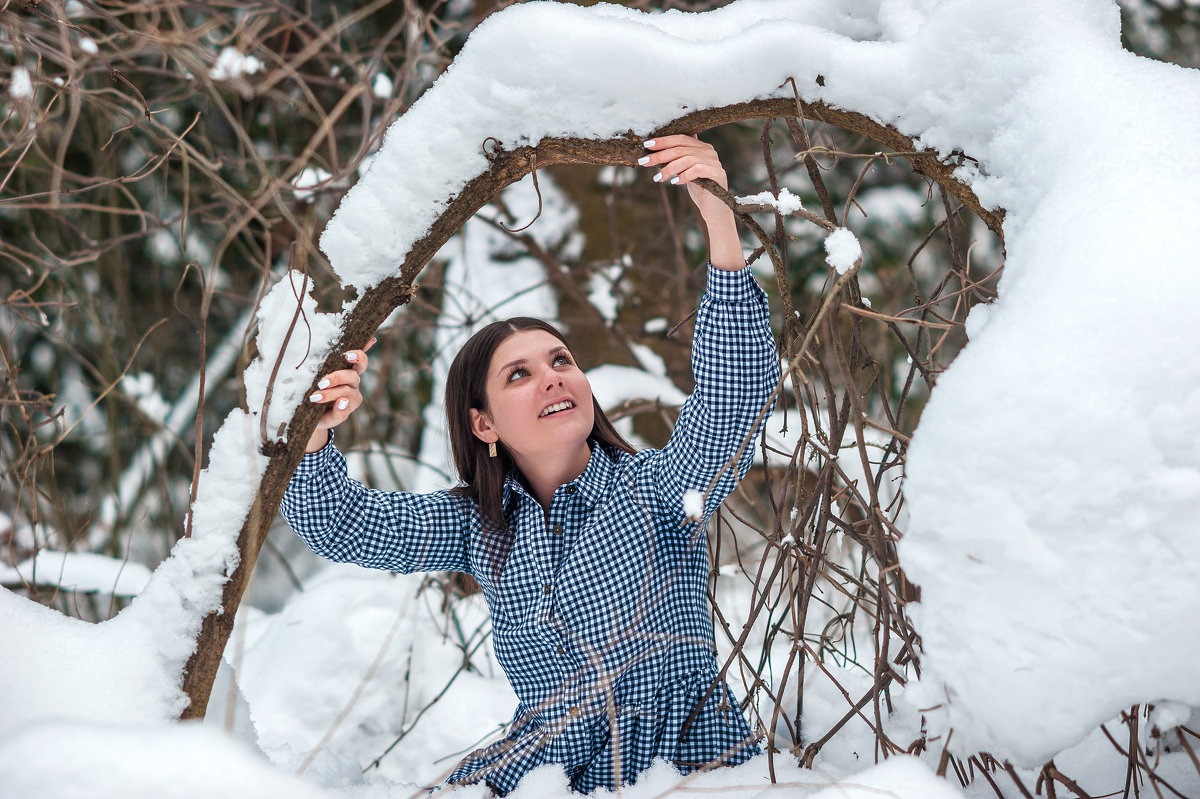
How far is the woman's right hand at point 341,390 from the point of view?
1327mm

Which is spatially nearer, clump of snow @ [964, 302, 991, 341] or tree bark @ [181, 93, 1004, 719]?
clump of snow @ [964, 302, 991, 341]

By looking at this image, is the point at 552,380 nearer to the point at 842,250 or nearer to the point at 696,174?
the point at 696,174

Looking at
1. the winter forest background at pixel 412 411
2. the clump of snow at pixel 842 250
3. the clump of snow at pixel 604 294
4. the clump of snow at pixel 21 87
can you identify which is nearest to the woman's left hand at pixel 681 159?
the winter forest background at pixel 412 411

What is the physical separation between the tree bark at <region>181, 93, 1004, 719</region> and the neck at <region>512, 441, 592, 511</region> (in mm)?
522

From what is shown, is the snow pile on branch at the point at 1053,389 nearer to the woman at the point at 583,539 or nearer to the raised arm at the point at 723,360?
the raised arm at the point at 723,360

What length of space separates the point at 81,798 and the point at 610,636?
39.4 inches

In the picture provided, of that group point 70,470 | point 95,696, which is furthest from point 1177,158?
point 70,470

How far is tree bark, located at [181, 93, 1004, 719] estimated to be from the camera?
1201 millimetres

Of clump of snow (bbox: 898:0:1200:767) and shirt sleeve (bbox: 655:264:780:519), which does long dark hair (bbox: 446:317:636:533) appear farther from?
clump of snow (bbox: 898:0:1200:767)

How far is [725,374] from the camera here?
1.46 m

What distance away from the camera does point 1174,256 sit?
2.83 feet

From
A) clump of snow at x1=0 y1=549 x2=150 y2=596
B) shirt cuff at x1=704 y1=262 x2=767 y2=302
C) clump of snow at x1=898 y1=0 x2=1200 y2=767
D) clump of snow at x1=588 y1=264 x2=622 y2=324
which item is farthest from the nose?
clump of snow at x1=588 y1=264 x2=622 y2=324

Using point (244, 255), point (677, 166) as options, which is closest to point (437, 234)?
point (677, 166)

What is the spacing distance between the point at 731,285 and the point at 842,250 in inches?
15.5
